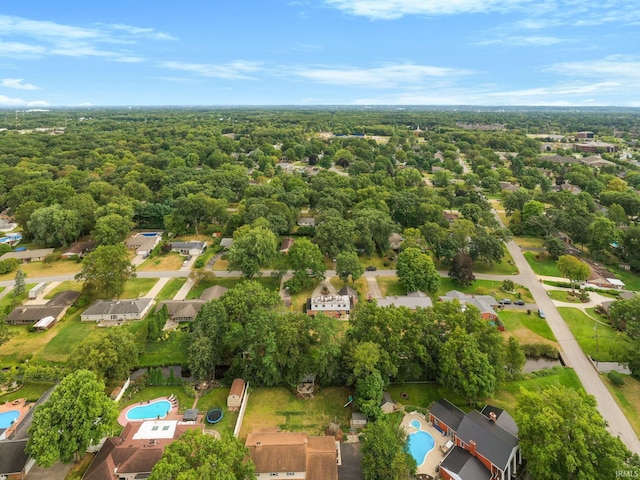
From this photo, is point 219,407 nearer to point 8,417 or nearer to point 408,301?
point 8,417

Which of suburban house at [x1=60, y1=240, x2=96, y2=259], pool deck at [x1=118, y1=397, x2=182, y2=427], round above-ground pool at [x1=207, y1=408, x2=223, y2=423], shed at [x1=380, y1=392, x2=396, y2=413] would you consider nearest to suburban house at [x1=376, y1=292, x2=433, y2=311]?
shed at [x1=380, y1=392, x2=396, y2=413]

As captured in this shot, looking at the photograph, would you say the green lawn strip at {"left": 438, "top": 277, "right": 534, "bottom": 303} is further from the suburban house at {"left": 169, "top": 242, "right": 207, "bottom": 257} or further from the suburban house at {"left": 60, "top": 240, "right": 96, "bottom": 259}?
the suburban house at {"left": 60, "top": 240, "right": 96, "bottom": 259}

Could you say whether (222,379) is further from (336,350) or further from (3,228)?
(3,228)

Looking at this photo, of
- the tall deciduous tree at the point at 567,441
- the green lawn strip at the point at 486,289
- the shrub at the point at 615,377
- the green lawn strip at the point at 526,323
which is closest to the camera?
the tall deciduous tree at the point at 567,441

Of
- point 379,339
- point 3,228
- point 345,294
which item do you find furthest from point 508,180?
point 3,228

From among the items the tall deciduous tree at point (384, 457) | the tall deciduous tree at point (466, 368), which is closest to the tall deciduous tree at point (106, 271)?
the tall deciduous tree at point (384, 457)

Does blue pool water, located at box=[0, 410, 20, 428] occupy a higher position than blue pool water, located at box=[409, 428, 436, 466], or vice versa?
blue pool water, located at box=[409, 428, 436, 466]

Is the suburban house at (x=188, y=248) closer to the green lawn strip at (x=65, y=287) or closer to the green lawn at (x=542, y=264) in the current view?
the green lawn strip at (x=65, y=287)
